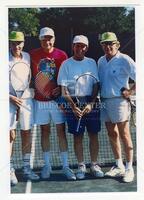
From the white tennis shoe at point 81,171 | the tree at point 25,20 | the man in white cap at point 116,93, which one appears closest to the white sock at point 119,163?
the man in white cap at point 116,93

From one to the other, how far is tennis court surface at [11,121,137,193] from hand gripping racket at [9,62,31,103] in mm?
490

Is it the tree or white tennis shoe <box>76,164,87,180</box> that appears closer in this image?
the tree

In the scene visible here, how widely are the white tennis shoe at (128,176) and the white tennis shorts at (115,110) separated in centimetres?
61

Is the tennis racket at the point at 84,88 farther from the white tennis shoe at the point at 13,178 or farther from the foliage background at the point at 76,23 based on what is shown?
the white tennis shoe at the point at 13,178

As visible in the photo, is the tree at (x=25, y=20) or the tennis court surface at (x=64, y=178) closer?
the tree at (x=25, y=20)

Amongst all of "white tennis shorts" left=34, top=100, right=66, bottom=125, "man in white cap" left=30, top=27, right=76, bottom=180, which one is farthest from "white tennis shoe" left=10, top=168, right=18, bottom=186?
"white tennis shorts" left=34, top=100, right=66, bottom=125

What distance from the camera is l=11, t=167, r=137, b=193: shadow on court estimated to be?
570 cm

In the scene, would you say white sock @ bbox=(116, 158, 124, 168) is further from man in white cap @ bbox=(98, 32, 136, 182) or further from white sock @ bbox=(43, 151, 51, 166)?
white sock @ bbox=(43, 151, 51, 166)

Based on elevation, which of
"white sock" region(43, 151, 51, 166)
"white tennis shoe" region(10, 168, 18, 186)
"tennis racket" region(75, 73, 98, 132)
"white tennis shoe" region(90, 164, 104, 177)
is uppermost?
"tennis racket" region(75, 73, 98, 132)

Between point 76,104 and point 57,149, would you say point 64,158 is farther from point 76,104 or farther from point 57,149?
point 76,104

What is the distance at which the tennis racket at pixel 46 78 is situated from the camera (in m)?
5.62

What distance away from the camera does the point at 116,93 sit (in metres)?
5.66
